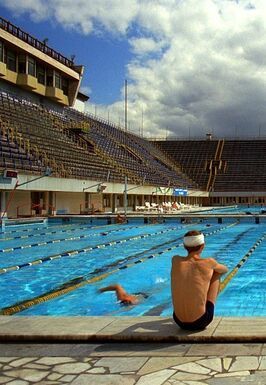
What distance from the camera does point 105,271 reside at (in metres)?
10.9

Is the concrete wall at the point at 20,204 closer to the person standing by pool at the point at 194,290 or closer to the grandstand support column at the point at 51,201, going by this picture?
the grandstand support column at the point at 51,201

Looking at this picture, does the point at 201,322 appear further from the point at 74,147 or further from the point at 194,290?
the point at 74,147

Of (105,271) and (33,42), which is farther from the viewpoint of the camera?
(33,42)

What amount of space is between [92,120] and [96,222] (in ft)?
73.7

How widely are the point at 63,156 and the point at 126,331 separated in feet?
89.1

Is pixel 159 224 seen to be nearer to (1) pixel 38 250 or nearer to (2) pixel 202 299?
(1) pixel 38 250

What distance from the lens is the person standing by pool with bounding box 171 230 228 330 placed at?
4.67 meters

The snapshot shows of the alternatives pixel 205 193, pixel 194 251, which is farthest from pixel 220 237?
pixel 205 193

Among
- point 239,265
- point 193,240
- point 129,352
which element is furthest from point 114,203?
point 129,352

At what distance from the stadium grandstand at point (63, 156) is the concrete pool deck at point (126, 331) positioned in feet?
58.6

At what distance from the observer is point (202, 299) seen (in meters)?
4.68

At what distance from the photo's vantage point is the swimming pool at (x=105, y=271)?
763 cm

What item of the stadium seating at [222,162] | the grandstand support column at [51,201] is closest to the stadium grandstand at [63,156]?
the grandstand support column at [51,201]

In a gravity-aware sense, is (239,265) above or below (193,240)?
below
